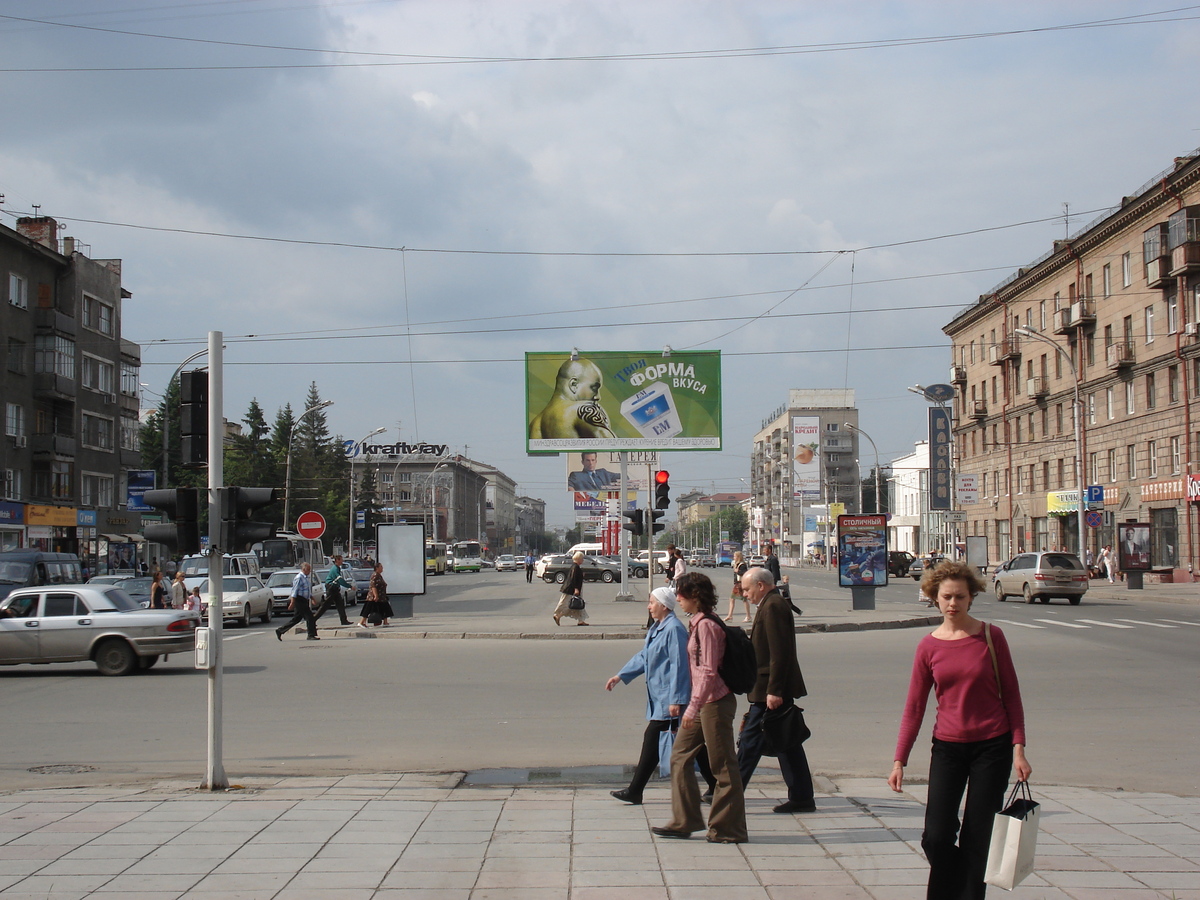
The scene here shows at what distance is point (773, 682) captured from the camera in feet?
23.8

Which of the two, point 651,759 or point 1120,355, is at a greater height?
point 1120,355

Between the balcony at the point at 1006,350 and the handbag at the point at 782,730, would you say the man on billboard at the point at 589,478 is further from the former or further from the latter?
the handbag at the point at 782,730

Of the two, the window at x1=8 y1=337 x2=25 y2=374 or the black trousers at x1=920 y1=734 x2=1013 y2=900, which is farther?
the window at x1=8 y1=337 x2=25 y2=374

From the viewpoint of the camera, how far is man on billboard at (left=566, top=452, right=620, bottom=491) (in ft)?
248

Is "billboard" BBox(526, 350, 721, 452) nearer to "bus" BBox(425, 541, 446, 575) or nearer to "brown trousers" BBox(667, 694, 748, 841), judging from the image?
"brown trousers" BBox(667, 694, 748, 841)

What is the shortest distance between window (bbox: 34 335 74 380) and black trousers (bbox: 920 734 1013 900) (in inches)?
2057

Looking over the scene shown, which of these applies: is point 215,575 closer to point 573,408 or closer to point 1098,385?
point 573,408

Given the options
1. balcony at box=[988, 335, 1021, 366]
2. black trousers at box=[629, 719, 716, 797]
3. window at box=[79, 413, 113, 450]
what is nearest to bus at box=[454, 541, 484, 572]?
window at box=[79, 413, 113, 450]

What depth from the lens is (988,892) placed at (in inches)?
220

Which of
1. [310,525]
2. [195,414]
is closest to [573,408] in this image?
[310,525]

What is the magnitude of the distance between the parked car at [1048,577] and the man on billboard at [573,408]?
47.3ft

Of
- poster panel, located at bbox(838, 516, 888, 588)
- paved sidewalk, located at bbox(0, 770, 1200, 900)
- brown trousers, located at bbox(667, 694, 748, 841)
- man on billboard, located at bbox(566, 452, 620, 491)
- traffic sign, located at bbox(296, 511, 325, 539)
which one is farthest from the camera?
man on billboard, located at bbox(566, 452, 620, 491)

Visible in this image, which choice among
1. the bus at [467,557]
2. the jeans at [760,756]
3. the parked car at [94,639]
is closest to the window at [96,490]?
the parked car at [94,639]

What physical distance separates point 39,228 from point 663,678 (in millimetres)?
54441
